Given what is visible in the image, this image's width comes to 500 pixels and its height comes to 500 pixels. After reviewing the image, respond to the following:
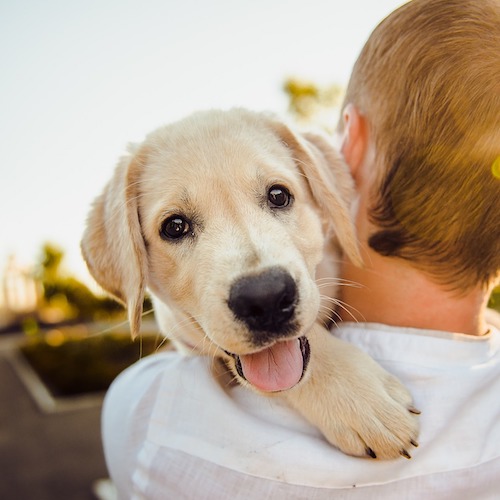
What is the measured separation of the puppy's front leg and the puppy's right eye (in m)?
0.83

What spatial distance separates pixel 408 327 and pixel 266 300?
1.99 feet

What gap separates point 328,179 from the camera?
2.78 m

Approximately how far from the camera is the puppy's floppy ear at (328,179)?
8.63 ft

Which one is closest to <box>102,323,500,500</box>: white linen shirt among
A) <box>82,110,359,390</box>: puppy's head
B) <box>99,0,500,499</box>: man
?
<box>99,0,500,499</box>: man

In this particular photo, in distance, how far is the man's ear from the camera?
8.32 ft

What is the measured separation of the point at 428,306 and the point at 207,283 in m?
0.89

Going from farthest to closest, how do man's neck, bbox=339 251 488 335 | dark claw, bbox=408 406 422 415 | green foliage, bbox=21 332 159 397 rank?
green foliage, bbox=21 332 159 397 → man's neck, bbox=339 251 488 335 → dark claw, bbox=408 406 422 415

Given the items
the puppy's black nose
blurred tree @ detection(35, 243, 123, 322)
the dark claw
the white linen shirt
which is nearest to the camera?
the white linen shirt

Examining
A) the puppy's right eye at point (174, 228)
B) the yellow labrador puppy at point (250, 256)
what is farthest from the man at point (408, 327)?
the puppy's right eye at point (174, 228)

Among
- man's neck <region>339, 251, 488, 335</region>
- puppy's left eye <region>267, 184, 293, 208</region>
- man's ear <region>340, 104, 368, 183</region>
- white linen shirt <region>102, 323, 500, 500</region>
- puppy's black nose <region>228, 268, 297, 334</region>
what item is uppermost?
man's ear <region>340, 104, 368, 183</region>

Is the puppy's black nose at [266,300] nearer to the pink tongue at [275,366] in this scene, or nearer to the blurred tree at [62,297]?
the pink tongue at [275,366]

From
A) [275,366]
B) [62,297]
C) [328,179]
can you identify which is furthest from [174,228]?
[62,297]

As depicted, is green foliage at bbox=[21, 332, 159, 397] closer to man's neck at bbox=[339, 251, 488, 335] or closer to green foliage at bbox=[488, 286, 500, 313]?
green foliage at bbox=[488, 286, 500, 313]

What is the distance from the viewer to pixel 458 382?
81.3 inches
